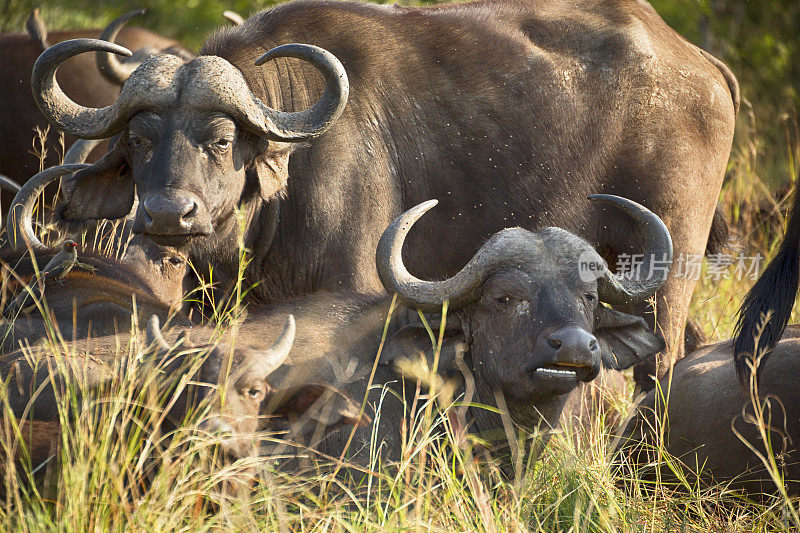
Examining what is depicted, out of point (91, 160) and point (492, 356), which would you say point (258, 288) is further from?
point (91, 160)

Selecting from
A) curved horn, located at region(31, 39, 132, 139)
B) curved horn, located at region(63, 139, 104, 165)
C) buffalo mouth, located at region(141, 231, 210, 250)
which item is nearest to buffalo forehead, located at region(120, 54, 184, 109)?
curved horn, located at region(31, 39, 132, 139)

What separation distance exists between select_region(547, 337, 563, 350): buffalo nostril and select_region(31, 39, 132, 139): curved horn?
2355mm

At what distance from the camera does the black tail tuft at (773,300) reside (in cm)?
415

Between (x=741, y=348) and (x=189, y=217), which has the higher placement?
(x=189, y=217)

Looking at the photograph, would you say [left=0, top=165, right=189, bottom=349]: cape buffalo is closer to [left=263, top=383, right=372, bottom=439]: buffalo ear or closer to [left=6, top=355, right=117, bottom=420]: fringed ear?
[left=6, top=355, right=117, bottom=420]: fringed ear

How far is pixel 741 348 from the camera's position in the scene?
4.14 meters

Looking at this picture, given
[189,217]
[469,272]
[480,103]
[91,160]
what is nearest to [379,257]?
[469,272]

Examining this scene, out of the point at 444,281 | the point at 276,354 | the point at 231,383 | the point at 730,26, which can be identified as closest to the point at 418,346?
the point at 444,281

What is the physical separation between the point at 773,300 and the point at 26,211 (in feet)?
11.7

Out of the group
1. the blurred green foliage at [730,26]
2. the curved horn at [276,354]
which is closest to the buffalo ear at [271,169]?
the curved horn at [276,354]

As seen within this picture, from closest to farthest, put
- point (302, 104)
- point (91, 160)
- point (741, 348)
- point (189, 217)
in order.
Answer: point (741, 348), point (189, 217), point (302, 104), point (91, 160)

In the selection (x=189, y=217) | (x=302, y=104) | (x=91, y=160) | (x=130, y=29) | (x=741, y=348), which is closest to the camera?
(x=741, y=348)

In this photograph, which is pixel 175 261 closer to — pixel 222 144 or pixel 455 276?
pixel 222 144

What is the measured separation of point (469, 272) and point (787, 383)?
143cm
